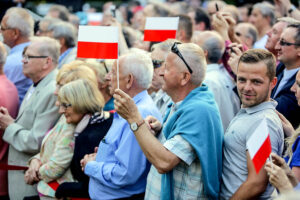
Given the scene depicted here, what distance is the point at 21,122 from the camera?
5.81m

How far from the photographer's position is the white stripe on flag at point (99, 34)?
431 centimetres

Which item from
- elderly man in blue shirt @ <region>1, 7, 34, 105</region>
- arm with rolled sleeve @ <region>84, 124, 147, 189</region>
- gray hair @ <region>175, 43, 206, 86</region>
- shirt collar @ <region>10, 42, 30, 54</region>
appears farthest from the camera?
elderly man in blue shirt @ <region>1, 7, 34, 105</region>

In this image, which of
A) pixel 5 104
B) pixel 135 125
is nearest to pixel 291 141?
pixel 135 125

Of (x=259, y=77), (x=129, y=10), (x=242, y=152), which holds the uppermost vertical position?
(x=259, y=77)

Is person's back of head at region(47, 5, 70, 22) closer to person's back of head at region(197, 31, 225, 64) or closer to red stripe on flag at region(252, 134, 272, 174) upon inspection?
person's back of head at region(197, 31, 225, 64)

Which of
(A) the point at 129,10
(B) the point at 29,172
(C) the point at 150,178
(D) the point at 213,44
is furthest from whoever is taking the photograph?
(A) the point at 129,10

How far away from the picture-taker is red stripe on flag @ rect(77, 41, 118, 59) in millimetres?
4270

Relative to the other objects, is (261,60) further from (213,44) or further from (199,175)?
(213,44)

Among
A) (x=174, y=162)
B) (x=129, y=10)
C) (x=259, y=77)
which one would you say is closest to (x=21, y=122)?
(x=174, y=162)

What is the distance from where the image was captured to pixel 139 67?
4.29 m

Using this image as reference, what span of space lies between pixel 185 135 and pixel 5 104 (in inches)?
127

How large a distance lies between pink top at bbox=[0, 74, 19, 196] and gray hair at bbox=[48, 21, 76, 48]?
179 cm

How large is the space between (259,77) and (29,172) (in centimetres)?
285

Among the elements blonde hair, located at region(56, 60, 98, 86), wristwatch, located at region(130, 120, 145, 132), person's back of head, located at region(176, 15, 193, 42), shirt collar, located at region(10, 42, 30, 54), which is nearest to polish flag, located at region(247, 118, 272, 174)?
wristwatch, located at region(130, 120, 145, 132)
